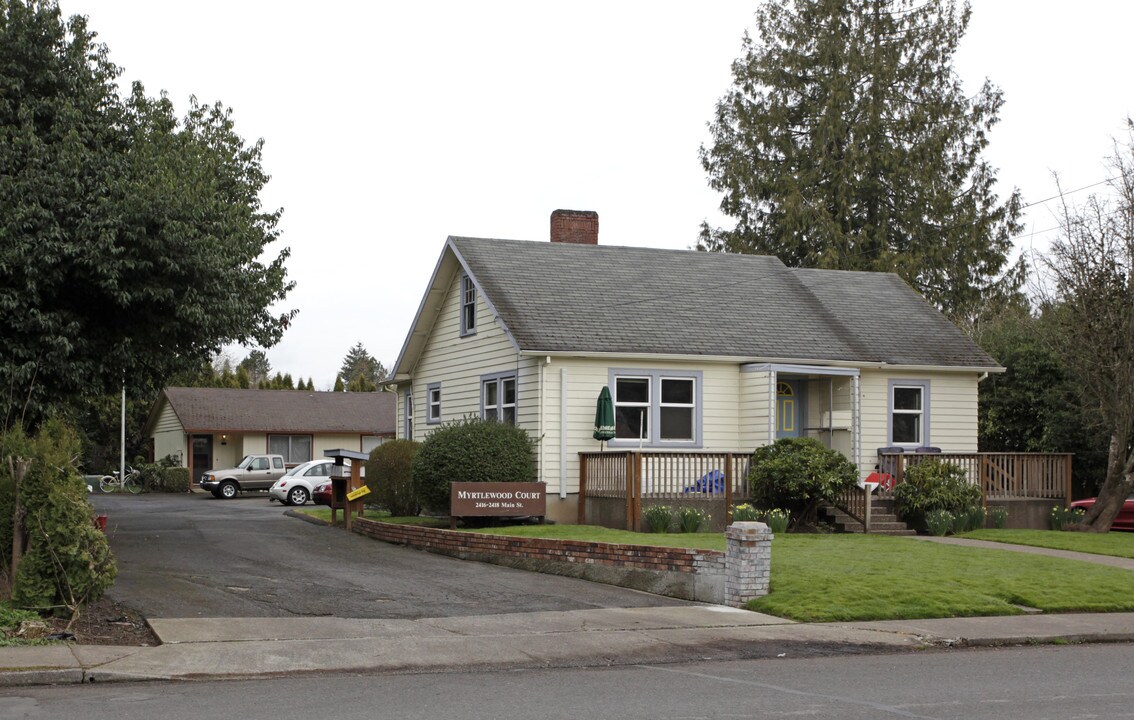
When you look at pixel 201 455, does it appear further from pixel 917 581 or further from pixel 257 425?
pixel 917 581

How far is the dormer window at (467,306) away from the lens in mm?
28047

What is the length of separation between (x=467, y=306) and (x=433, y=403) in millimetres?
3532

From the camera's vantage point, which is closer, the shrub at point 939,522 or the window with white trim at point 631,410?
the shrub at point 939,522

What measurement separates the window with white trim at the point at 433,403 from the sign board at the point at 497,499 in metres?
7.86

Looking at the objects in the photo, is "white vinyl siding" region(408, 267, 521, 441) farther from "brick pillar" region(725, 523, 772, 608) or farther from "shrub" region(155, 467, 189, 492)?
"shrub" region(155, 467, 189, 492)

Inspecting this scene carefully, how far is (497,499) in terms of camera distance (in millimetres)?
22250

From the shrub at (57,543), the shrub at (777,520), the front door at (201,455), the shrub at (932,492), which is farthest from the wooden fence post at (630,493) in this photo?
the front door at (201,455)

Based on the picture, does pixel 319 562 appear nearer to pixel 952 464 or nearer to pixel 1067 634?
pixel 1067 634

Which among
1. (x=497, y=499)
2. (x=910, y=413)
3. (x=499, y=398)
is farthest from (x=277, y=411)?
(x=497, y=499)

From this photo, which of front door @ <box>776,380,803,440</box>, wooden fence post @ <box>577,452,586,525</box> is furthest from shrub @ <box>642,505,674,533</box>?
front door @ <box>776,380,803,440</box>

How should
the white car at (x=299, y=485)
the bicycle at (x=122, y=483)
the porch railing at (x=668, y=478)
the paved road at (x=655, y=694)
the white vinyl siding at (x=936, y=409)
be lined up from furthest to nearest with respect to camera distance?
the bicycle at (x=122, y=483) < the white car at (x=299, y=485) < the white vinyl siding at (x=936, y=409) < the porch railing at (x=668, y=478) < the paved road at (x=655, y=694)

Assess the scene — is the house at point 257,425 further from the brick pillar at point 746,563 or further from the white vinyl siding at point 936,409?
the brick pillar at point 746,563

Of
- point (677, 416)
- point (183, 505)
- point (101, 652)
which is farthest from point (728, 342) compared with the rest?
point (183, 505)

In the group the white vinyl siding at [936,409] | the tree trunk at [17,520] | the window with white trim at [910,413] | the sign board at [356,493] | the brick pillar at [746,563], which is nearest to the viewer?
the tree trunk at [17,520]
